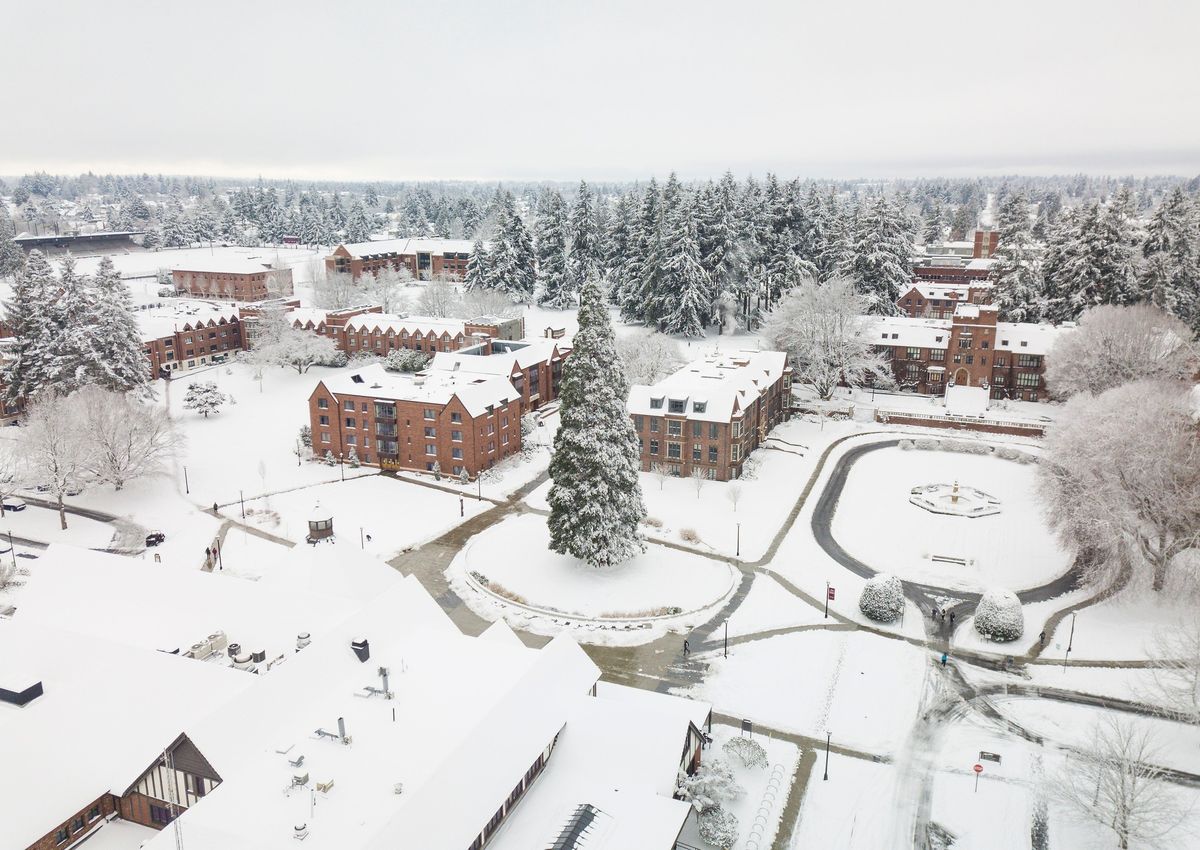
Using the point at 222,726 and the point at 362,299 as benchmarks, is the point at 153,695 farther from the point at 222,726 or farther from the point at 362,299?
the point at 362,299

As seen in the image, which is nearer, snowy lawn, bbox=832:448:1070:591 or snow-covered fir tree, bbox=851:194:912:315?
snowy lawn, bbox=832:448:1070:591

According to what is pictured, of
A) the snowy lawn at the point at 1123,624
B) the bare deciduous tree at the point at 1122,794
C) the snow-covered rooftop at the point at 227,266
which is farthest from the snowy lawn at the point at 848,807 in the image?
the snow-covered rooftop at the point at 227,266

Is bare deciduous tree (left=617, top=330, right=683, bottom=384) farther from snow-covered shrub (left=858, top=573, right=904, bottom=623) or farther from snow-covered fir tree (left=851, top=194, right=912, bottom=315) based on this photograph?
snow-covered shrub (left=858, top=573, right=904, bottom=623)

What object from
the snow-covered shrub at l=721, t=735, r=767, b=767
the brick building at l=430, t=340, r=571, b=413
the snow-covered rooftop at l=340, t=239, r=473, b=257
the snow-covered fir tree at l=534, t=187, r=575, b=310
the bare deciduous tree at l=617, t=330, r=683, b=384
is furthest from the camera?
the snow-covered rooftop at l=340, t=239, r=473, b=257

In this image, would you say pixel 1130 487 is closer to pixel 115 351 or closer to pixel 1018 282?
pixel 1018 282

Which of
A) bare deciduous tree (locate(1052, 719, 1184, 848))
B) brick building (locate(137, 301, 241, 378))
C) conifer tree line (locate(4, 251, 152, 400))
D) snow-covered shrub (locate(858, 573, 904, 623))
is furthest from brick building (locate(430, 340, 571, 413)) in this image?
bare deciduous tree (locate(1052, 719, 1184, 848))

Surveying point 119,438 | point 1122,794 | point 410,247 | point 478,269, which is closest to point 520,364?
point 119,438

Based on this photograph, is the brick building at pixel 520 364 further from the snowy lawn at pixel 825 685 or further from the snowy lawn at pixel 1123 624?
the snowy lawn at pixel 1123 624
